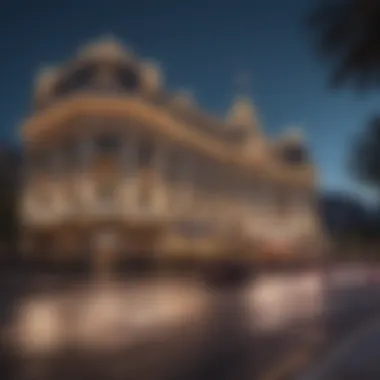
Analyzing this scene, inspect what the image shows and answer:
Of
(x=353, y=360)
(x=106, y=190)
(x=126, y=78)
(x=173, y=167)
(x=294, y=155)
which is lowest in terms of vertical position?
(x=353, y=360)

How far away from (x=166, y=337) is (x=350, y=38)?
190 centimetres

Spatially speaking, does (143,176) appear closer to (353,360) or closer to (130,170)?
(130,170)

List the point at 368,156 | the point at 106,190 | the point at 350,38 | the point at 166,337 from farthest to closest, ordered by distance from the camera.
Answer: the point at 166,337 → the point at 368,156 → the point at 350,38 → the point at 106,190

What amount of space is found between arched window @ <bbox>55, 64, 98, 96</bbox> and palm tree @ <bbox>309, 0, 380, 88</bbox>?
116 cm

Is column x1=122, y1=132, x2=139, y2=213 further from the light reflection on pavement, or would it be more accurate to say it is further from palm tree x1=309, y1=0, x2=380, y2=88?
palm tree x1=309, y1=0, x2=380, y2=88

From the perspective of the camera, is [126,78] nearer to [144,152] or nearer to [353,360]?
[144,152]

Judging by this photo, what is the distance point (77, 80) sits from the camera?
8.48 ft

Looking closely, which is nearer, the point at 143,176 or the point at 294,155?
the point at 143,176

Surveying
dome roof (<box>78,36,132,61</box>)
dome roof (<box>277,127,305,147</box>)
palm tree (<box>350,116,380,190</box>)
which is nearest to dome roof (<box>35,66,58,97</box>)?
dome roof (<box>78,36,132,61</box>)

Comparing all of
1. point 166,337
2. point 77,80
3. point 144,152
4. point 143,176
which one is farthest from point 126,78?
point 166,337

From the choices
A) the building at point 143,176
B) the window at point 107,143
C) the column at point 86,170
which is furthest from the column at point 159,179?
the column at point 86,170

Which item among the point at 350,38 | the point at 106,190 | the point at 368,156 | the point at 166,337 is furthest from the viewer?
the point at 166,337

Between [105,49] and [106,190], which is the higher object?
[105,49]

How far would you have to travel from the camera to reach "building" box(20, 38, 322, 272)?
2.55m
